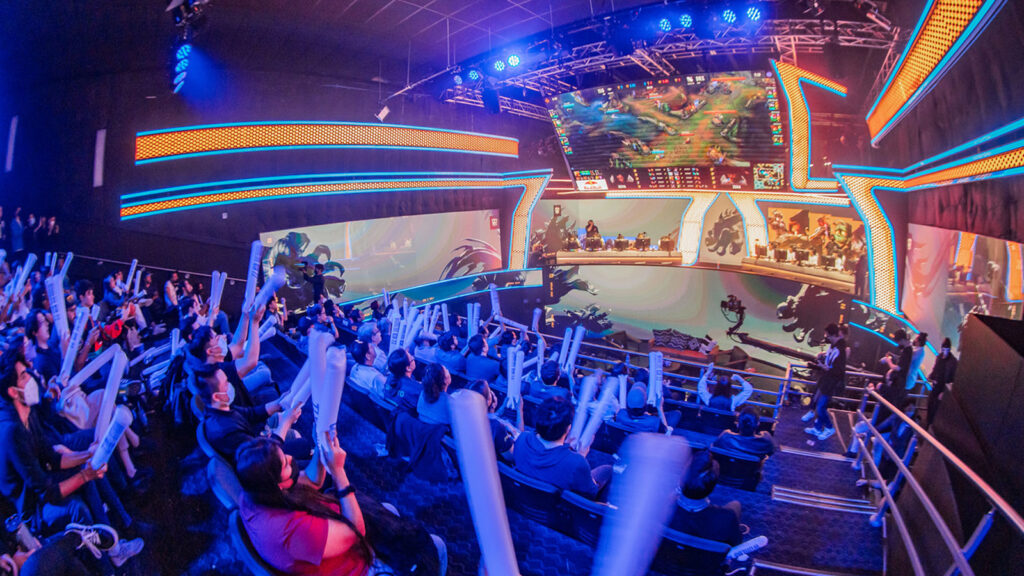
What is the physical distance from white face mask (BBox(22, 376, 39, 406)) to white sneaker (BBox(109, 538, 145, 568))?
2.63 ft

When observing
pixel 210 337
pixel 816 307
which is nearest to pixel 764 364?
pixel 816 307

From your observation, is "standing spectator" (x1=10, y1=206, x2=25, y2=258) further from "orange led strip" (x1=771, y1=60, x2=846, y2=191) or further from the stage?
"orange led strip" (x1=771, y1=60, x2=846, y2=191)

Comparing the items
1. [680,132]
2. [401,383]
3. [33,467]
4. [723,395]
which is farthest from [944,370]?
[33,467]

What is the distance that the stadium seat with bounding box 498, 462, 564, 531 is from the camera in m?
2.46

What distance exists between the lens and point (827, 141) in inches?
304

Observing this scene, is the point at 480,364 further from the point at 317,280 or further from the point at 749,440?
the point at 317,280

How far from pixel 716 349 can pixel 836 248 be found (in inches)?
121

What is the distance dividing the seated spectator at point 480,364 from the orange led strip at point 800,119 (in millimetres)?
6289

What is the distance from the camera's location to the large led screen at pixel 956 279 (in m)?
4.34

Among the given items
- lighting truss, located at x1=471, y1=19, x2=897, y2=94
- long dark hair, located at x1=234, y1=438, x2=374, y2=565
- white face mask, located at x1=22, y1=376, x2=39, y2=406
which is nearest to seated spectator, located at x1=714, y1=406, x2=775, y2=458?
long dark hair, located at x1=234, y1=438, x2=374, y2=565

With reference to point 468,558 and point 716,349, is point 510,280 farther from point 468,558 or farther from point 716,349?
point 468,558

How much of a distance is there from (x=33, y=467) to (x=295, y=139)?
7.56 metres

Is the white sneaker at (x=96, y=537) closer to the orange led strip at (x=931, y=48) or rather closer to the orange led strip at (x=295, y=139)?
the orange led strip at (x=931, y=48)

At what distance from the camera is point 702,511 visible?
2.31 m
